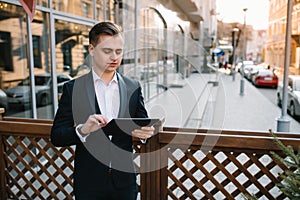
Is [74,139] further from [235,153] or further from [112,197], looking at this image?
[235,153]

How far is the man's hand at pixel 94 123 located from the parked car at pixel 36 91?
3812mm

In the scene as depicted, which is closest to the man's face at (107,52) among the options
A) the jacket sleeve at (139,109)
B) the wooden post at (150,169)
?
the jacket sleeve at (139,109)

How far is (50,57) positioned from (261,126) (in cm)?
628

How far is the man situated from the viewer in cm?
166

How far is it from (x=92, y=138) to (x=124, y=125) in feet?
0.75

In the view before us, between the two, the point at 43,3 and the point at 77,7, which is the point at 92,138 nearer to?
the point at 43,3

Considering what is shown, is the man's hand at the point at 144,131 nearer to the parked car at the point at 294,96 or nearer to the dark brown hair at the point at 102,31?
the dark brown hair at the point at 102,31

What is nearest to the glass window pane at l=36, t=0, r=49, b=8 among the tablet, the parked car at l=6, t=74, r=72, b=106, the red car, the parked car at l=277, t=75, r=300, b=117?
the parked car at l=6, t=74, r=72, b=106

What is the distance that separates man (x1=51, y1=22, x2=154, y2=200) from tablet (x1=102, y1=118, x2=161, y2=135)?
0.08 ft

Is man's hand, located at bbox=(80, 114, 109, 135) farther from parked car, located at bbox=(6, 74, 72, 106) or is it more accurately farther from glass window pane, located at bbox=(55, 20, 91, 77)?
glass window pane, located at bbox=(55, 20, 91, 77)

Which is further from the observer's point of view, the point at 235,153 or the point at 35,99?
the point at 35,99

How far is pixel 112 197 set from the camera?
1.84 meters

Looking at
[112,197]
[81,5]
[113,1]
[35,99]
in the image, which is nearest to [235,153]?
[112,197]

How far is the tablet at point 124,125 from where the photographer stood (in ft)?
5.30
